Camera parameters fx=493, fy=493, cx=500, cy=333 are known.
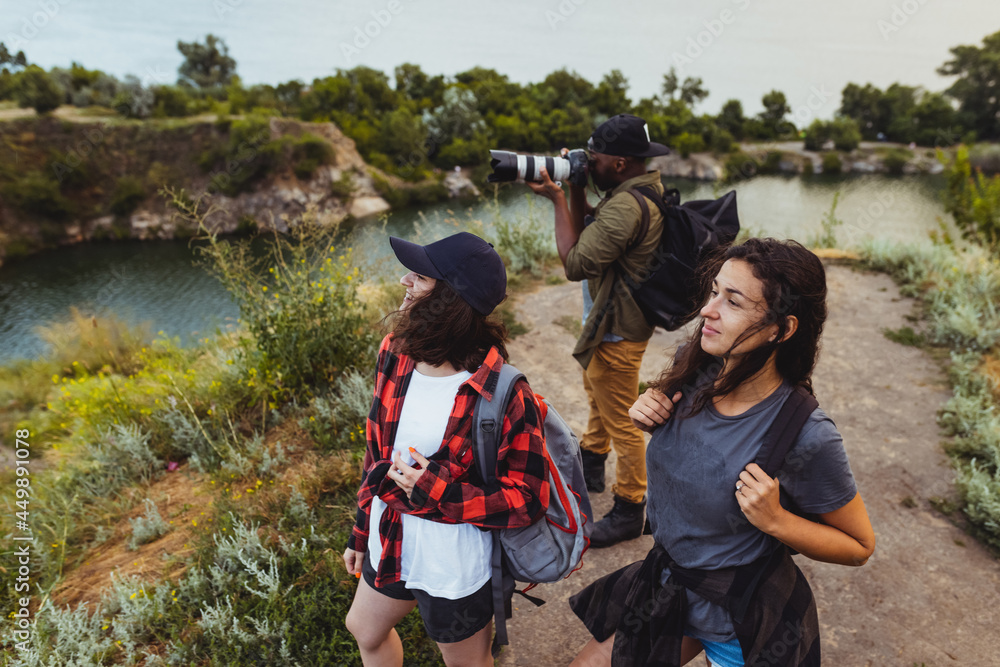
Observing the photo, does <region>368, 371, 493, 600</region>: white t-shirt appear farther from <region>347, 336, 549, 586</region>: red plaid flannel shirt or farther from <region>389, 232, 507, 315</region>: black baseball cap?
<region>389, 232, 507, 315</region>: black baseball cap

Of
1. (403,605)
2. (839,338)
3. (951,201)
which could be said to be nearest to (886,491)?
(839,338)

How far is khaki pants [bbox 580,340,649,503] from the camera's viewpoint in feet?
8.24

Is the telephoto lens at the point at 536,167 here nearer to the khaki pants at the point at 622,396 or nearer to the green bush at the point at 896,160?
the khaki pants at the point at 622,396

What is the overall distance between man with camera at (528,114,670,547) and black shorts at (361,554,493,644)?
127cm

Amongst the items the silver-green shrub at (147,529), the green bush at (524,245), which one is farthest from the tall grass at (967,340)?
the silver-green shrub at (147,529)

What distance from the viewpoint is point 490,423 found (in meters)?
1.45

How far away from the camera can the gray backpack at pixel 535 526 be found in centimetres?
146

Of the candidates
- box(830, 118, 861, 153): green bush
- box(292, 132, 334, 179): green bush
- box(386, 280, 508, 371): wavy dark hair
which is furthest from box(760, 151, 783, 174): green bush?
box(386, 280, 508, 371): wavy dark hair

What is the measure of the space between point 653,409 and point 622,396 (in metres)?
1.15

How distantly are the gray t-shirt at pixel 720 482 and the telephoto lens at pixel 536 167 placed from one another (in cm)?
143

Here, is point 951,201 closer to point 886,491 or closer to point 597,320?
point 886,491

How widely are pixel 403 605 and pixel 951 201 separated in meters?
11.4

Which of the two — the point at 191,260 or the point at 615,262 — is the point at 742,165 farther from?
the point at 615,262

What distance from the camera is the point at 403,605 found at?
1608 mm
